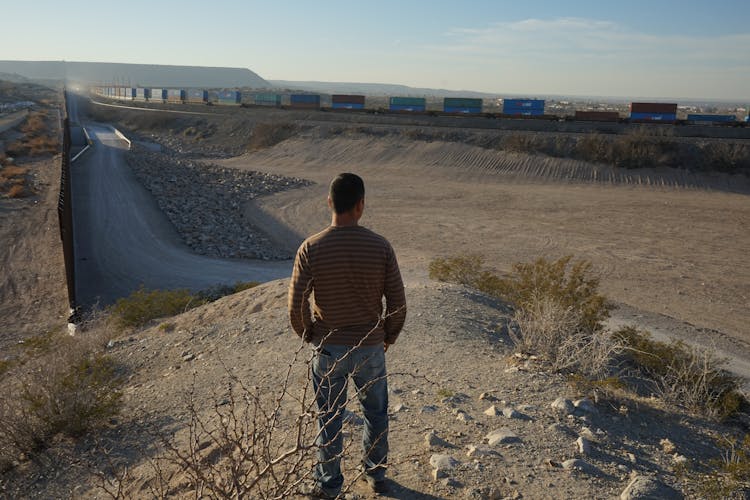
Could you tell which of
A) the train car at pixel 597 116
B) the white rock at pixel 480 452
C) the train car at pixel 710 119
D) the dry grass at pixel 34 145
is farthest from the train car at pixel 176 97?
the white rock at pixel 480 452

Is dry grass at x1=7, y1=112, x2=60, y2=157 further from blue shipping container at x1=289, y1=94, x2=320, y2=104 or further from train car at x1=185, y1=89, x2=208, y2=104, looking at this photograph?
train car at x1=185, y1=89, x2=208, y2=104

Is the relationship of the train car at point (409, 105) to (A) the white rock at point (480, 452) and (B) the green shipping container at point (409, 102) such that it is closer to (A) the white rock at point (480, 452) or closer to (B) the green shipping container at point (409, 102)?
(B) the green shipping container at point (409, 102)

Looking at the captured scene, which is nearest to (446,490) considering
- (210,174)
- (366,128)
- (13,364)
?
(13,364)

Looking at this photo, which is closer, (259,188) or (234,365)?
(234,365)

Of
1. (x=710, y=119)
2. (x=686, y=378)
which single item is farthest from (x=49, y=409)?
(x=710, y=119)

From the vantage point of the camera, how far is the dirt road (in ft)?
51.7

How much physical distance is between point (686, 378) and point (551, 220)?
1886 cm

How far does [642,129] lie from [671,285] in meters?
23.1

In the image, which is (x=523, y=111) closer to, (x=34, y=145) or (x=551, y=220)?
(x=551, y=220)

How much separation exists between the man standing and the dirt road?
39.5 feet

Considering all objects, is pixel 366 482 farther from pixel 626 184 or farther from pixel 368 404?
pixel 626 184

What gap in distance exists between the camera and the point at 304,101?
64688 mm

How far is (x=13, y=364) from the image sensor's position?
869 centimetres

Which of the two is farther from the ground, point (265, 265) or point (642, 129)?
point (642, 129)
